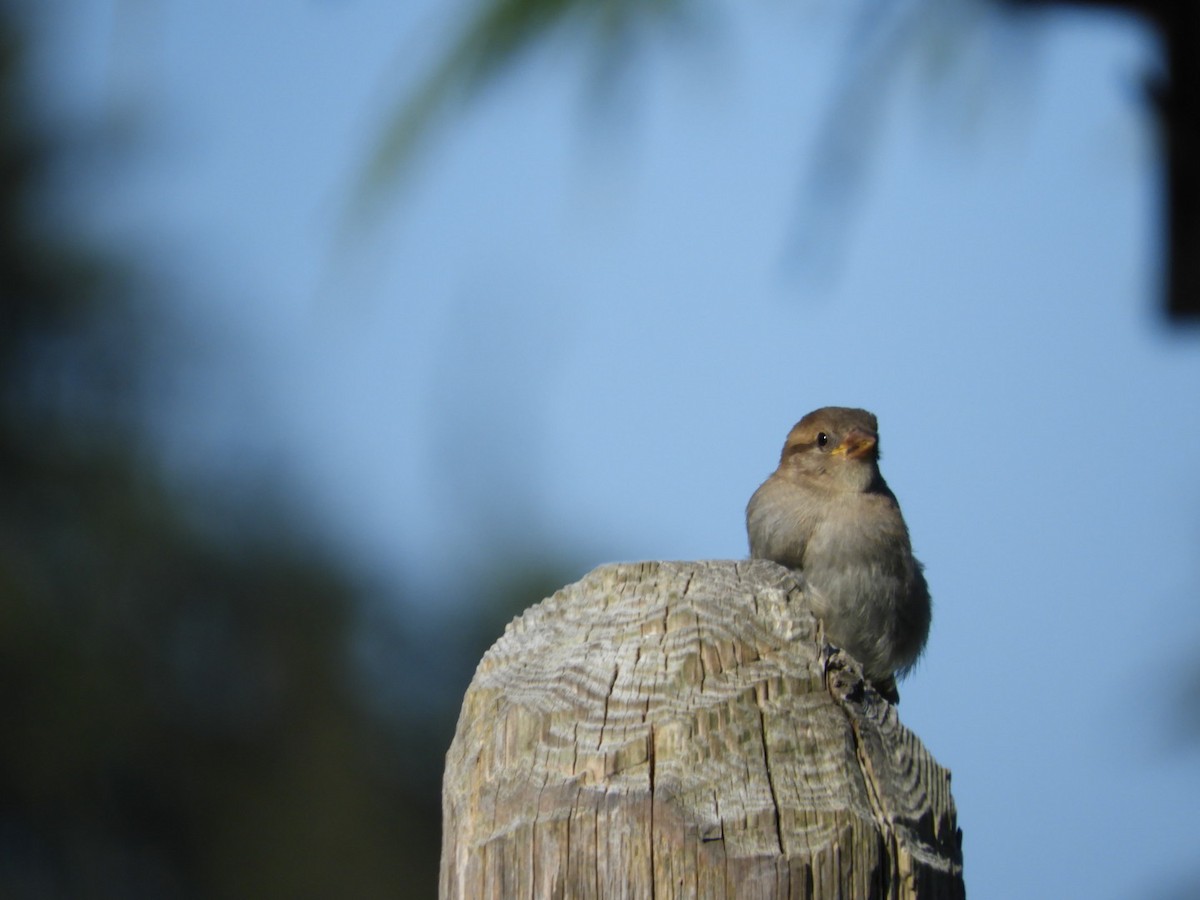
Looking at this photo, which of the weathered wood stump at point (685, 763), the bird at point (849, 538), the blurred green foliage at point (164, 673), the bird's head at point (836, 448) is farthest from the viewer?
the blurred green foliage at point (164, 673)

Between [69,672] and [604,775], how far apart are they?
970 cm

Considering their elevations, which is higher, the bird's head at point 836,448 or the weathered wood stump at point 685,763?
the bird's head at point 836,448

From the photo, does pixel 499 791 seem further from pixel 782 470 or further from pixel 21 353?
pixel 21 353

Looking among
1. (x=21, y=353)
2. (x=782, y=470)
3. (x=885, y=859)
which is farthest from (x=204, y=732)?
(x=885, y=859)

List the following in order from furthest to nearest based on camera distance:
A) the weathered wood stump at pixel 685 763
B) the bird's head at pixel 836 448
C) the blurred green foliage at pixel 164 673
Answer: the blurred green foliage at pixel 164 673
the bird's head at pixel 836 448
the weathered wood stump at pixel 685 763

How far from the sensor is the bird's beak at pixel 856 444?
3977 mm

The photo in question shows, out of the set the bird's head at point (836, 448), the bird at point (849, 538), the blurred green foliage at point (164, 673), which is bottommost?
the blurred green foliage at point (164, 673)

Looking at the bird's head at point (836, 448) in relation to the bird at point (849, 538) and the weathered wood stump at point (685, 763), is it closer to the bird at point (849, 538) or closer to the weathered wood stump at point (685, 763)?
the bird at point (849, 538)

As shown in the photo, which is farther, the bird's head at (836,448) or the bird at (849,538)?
the bird's head at (836,448)

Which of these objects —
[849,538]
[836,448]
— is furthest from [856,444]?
[849,538]

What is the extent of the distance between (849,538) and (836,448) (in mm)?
513

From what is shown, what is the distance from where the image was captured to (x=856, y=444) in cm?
400

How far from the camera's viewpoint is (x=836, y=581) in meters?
3.47

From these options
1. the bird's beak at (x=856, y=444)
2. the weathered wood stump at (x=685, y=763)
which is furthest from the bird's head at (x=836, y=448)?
the weathered wood stump at (x=685, y=763)
